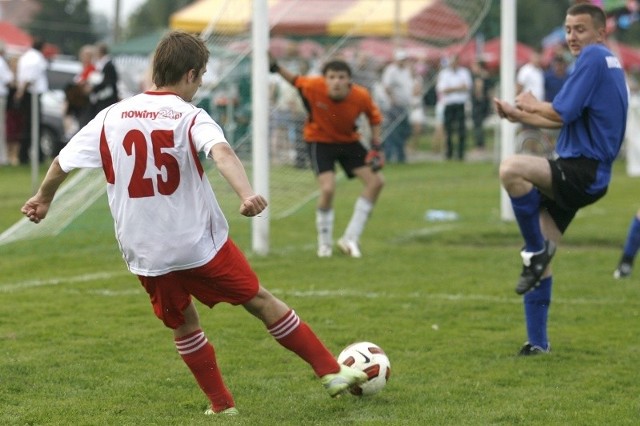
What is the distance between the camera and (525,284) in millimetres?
6293

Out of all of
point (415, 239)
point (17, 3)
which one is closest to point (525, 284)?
point (415, 239)

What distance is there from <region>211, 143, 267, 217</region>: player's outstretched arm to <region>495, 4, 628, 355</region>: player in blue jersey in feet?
6.70

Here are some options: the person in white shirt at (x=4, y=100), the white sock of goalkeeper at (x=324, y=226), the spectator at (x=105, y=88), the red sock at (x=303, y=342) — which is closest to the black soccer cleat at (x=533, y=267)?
the red sock at (x=303, y=342)

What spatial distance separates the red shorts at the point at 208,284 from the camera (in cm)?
501

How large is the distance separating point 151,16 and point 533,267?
65.7m

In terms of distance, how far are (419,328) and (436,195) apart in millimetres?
9403

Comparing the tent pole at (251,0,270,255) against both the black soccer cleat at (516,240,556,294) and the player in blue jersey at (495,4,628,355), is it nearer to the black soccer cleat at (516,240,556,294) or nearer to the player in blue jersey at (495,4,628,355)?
the player in blue jersey at (495,4,628,355)

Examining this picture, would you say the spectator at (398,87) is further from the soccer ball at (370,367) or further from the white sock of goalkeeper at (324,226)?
the soccer ball at (370,367)

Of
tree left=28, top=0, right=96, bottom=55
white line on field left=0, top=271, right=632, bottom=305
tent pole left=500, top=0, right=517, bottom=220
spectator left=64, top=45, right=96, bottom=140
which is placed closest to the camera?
white line on field left=0, top=271, right=632, bottom=305

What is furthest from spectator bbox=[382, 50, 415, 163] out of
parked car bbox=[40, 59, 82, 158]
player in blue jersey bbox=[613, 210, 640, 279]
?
parked car bbox=[40, 59, 82, 158]

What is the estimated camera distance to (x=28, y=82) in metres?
20.1

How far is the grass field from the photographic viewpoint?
540 cm

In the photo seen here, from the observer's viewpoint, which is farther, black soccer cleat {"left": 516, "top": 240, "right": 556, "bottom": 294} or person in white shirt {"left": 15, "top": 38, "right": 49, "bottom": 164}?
person in white shirt {"left": 15, "top": 38, "right": 49, "bottom": 164}

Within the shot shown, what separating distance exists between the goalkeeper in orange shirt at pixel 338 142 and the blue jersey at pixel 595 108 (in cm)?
424
